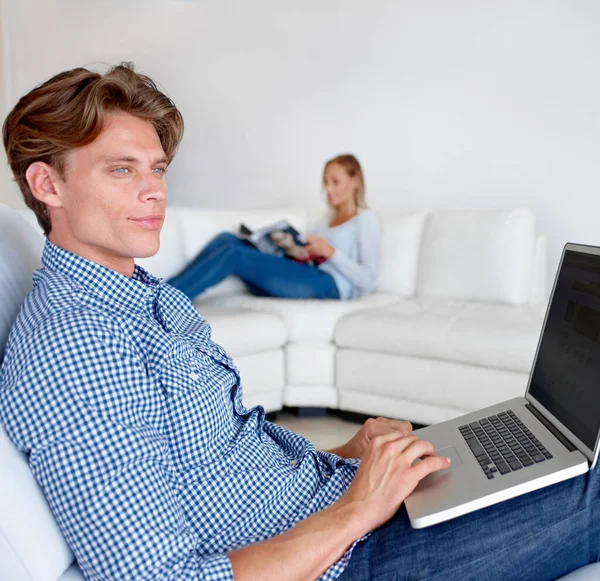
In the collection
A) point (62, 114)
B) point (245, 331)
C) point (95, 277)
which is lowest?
point (245, 331)

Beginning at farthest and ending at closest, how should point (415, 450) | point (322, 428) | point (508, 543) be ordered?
1. point (322, 428)
2. point (415, 450)
3. point (508, 543)

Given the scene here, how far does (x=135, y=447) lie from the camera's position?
0.78m

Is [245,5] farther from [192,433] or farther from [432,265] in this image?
[192,433]

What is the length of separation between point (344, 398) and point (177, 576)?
7.34 ft

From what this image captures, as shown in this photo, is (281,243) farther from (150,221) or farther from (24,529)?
(24,529)

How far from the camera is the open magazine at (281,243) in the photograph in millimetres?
3400

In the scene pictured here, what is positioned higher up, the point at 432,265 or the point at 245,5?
the point at 245,5

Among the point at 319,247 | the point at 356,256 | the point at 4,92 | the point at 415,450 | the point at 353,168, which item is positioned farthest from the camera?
the point at 4,92

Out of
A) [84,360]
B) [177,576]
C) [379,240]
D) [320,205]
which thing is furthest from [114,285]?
[320,205]

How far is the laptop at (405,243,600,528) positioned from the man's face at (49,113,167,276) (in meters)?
0.58

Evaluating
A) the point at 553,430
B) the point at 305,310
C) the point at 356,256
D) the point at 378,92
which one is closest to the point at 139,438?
the point at 553,430

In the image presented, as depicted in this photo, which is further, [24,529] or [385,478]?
[385,478]

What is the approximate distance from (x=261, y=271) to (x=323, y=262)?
35cm

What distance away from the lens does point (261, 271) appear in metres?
3.29
